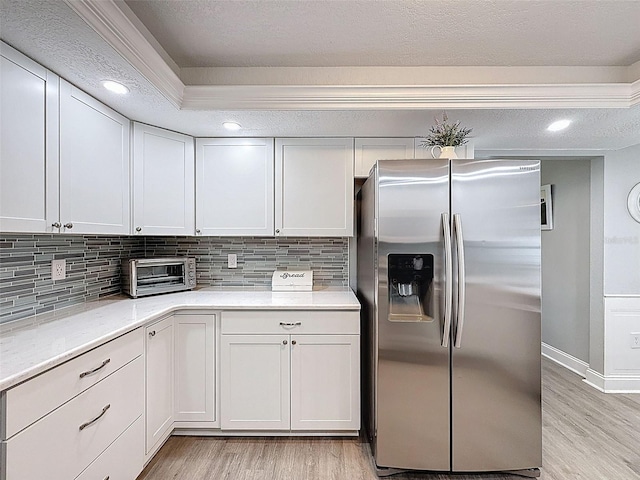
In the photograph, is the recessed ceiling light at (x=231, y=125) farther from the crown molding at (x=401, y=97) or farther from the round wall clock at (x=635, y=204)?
the round wall clock at (x=635, y=204)

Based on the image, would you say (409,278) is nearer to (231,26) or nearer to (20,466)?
(231,26)

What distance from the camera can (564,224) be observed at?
363 centimetres

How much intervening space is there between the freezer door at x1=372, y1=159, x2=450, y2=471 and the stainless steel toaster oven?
1604 millimetres

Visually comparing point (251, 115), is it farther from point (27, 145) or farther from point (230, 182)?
point (27, 145)

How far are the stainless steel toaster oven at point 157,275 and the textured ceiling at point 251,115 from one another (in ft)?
3.26

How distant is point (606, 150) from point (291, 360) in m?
3.31

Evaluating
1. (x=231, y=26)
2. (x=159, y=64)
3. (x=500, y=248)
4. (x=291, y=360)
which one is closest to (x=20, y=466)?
(x=291, y=360)

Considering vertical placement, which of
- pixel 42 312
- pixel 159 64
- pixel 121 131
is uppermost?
pixel 159 64

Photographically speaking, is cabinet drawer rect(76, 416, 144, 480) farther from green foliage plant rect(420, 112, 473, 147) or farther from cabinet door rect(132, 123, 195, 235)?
green foliage plant rect(420, 112, 473, 147)

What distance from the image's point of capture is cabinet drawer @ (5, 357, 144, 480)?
112 centimetres

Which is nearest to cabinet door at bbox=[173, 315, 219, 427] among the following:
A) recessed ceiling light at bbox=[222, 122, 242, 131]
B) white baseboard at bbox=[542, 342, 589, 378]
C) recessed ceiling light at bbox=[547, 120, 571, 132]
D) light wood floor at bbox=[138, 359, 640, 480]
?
light wood floor at bbox=[138, 359, 640, 480]

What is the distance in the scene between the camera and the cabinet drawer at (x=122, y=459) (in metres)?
1.48

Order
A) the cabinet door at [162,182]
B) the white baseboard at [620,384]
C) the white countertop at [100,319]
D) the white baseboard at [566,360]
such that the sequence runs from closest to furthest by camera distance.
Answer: the white countertop at [100,319], the cabinet door at [162,182], the white baseboard at [620,384], the white baseboard at [566,360]

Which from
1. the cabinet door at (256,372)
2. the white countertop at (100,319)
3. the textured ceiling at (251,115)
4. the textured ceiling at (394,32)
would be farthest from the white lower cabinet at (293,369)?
the textured ceiling at (394,32)
